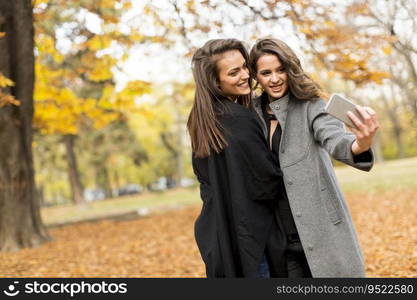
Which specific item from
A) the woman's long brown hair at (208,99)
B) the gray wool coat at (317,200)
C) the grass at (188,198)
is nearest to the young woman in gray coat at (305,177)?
the gray wool coat at (317,200)

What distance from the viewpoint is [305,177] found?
8.89ft

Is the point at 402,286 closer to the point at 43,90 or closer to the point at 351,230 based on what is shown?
the point at 351,230

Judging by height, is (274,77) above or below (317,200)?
above

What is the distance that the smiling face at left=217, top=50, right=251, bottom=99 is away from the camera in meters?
2.79

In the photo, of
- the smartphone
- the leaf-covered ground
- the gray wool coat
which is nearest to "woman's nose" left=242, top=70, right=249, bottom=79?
the gray wool coat

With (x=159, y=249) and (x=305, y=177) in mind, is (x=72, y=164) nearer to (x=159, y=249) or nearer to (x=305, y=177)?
(x=159, y=249)

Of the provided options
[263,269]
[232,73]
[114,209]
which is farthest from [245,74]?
[114,209]

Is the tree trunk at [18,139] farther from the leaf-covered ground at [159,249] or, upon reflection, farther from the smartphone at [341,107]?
the smartphone at [341,107]

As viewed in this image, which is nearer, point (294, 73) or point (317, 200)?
point (317, 200)

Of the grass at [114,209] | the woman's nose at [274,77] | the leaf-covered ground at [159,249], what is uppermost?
the woman's nose at [274,77]

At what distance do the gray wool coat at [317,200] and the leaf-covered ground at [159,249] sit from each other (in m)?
3.68

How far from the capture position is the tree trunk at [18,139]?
967cm

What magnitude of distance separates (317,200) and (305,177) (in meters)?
0.15

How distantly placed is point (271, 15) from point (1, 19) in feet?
16.8
